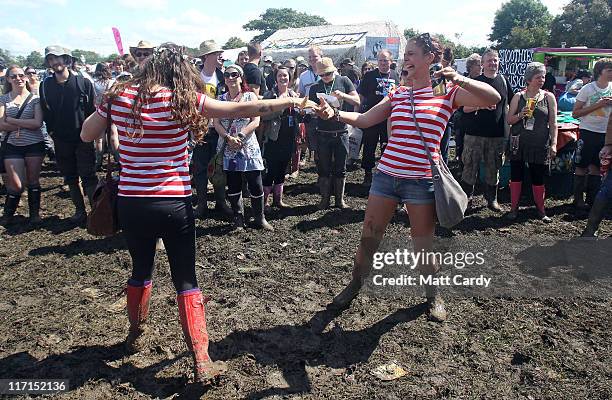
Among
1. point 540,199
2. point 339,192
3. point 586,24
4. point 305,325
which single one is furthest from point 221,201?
point 586,24

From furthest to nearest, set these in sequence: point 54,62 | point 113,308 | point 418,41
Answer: point 54,62 < point 113,308 < point 418,41

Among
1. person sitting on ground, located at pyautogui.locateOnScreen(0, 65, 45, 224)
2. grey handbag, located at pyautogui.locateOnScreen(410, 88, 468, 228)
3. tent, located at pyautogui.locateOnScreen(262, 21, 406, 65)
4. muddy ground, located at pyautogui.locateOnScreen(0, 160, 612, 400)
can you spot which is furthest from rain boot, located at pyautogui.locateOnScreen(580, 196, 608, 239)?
tent, located at pyautogui.locateOnScreen(262, 21, 406, 65)

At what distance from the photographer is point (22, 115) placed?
623cm

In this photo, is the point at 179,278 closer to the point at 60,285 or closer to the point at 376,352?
the point at 376,352

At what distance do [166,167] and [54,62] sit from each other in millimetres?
4067

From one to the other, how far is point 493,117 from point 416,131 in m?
3.51

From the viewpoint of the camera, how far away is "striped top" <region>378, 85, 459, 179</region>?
137 inches

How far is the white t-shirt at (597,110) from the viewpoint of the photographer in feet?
20.6

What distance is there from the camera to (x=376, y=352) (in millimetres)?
3500

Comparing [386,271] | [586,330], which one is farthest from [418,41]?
[586,330]

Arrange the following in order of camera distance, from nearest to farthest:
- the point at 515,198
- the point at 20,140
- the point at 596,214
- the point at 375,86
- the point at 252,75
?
the point at 596,214, the point at 20,140, the point at 515,198, the point at 252,75, the point at 375,86

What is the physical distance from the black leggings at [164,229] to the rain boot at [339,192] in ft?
13.8

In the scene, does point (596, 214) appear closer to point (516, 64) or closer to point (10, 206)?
point (516, 64)

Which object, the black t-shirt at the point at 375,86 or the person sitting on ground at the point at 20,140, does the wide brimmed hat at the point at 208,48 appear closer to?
the person sitting on ground at the point at 20,140
